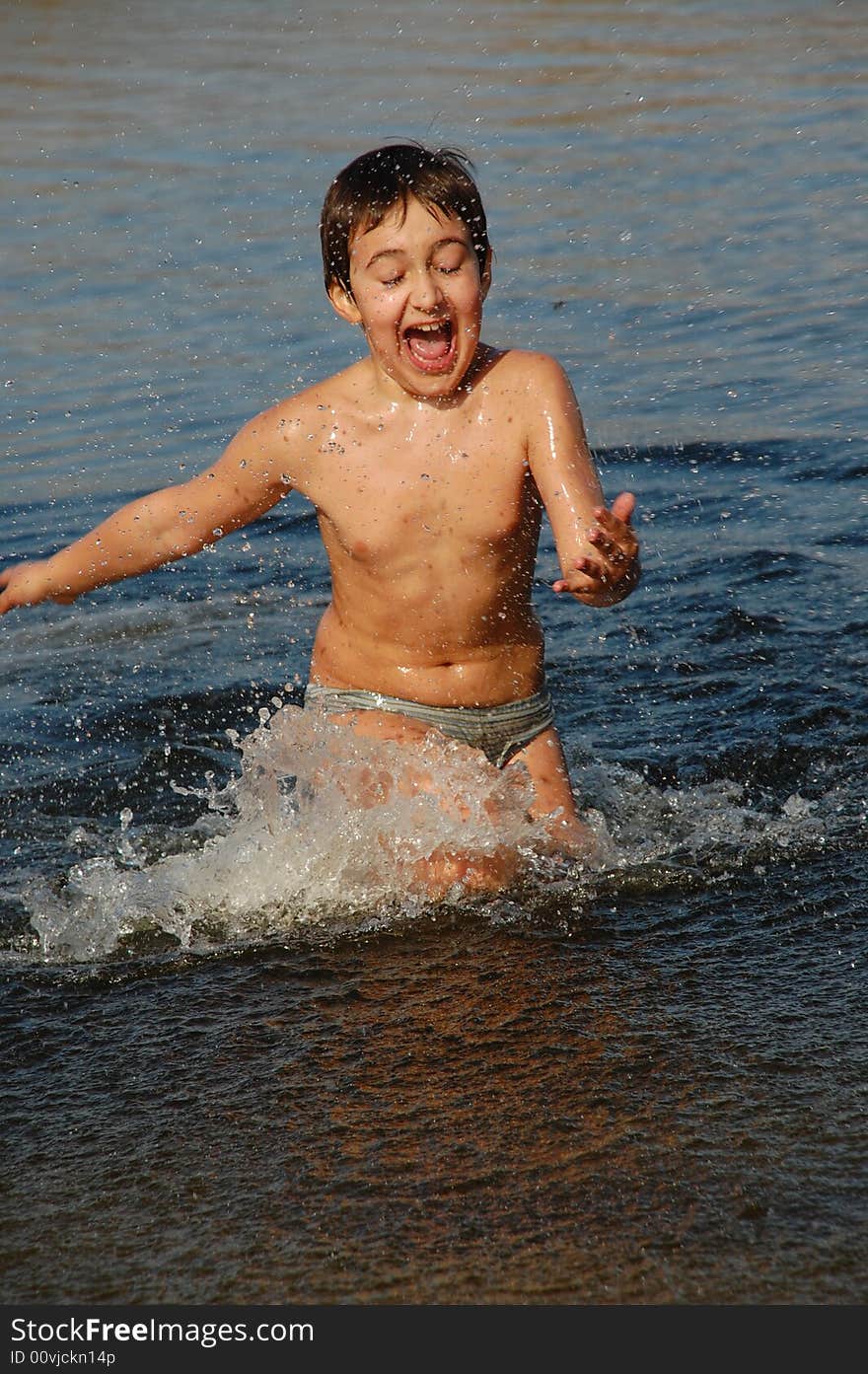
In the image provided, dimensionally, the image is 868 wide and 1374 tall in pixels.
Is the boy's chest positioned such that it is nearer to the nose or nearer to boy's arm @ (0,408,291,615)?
boy's arm @ (0,408,291,615)

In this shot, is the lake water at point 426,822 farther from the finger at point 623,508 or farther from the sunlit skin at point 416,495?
the finger at point 623,508

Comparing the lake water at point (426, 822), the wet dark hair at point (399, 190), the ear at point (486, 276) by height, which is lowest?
the lake water at point (426, 822)

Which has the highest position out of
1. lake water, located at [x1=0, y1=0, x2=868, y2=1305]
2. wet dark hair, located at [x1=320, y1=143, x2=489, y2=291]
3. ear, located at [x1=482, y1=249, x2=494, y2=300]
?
wet dark hair, located at [x1=320, y1=143, x2=489, y2=291]

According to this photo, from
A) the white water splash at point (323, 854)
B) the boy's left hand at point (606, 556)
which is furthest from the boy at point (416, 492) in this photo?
the boy's left hand at point (606, 556)

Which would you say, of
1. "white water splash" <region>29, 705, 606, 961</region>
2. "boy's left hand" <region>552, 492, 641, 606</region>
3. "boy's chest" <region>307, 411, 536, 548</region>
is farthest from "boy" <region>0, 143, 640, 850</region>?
"boy's left hand" <region>552, 492, 641, 606</region>

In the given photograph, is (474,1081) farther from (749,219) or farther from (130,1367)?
(749,219)

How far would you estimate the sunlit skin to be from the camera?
3.54 meters

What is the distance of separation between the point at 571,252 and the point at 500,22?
6999 millimetres

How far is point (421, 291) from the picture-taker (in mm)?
3500

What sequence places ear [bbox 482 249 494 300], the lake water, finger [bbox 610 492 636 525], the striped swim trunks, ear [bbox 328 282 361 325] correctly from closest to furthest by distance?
the lake water < finger [bbox 610 492 636 525] < ear [bbox 482 249 494 300] < ear [bbox 328 282 361 325] < the striped swim trunks

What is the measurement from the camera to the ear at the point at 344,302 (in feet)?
12.2

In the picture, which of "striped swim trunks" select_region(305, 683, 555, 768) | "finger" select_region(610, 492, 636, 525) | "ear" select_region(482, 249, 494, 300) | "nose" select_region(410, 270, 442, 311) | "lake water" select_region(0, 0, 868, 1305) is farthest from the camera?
"striped swim trunks" select_region(305, 683, 555, 768)

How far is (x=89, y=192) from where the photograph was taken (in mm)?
10289

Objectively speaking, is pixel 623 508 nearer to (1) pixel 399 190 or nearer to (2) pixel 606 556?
(2) pixel 606 556
